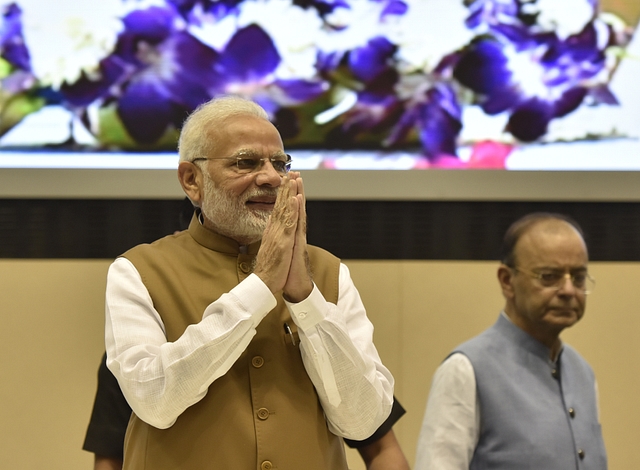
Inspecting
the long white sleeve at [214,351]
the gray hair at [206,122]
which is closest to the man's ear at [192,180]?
the gray hair at [206,122]

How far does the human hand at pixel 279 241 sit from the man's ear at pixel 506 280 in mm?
1152

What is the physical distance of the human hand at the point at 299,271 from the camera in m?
1.68

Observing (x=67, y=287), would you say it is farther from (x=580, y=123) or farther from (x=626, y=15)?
(x=626, y=15)

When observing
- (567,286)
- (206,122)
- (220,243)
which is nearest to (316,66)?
(567,286)

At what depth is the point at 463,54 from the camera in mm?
3441

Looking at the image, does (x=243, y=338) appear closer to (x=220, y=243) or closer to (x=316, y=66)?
(x=220, y=243)

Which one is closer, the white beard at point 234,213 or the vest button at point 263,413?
the vest button at point 263,413

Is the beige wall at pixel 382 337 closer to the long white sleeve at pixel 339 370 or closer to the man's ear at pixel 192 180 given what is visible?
the man's ear at pixel 192 180

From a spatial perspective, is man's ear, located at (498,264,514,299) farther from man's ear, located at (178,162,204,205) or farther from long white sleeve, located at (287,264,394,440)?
man's ear, located at (178,162,204,205)

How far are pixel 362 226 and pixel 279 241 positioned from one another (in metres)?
1.78

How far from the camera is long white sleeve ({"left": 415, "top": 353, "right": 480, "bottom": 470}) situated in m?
2.35

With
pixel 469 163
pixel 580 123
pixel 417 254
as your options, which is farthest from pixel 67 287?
pixel 580 123

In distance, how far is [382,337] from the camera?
3438mm

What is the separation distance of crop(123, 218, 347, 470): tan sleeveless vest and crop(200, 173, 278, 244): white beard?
0.07 m
